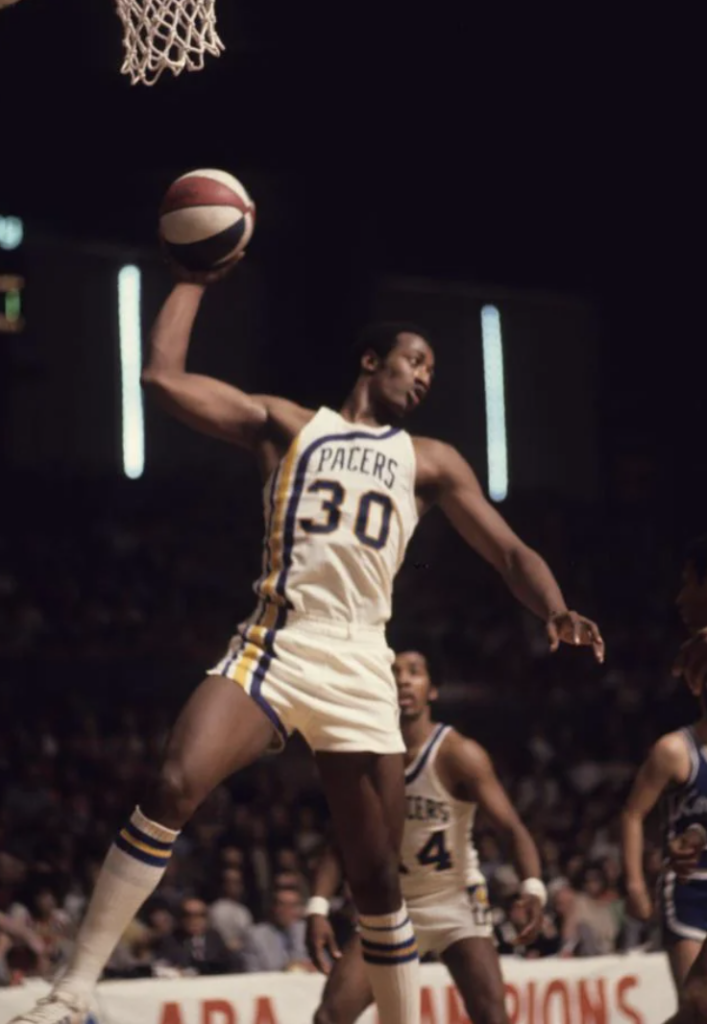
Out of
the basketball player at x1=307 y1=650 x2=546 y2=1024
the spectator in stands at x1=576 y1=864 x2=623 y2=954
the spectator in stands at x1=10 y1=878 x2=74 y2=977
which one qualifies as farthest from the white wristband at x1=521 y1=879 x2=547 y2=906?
the spectator in stands at x1=576 y1=864 x2=623 y2=954

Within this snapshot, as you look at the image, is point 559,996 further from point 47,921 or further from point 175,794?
point 175,794

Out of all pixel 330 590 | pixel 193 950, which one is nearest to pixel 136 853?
pixel 330 590

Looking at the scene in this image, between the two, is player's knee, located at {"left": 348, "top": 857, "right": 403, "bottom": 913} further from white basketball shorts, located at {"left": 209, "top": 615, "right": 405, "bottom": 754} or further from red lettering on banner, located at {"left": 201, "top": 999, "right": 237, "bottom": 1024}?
red lettering on banner, located at {"left": 201, "top": 999, "right": 237, "bottom": 1024}

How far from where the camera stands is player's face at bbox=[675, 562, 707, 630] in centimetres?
612

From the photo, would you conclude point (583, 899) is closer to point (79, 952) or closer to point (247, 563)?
point (247, 563)

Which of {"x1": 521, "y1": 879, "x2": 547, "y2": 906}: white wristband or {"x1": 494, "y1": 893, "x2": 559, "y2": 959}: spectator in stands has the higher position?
{"x1": 521, "y1": 879, "x2": 547, "y2": 906}: white wristband

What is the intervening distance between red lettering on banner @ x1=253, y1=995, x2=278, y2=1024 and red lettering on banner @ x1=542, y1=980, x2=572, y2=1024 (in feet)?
4.93

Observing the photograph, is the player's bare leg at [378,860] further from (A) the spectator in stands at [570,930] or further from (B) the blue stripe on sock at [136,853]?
(A) the spectator in stands at [570,930]

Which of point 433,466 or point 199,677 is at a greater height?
point 433,466

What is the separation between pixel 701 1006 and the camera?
472 centimetres

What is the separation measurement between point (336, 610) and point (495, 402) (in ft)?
57.4

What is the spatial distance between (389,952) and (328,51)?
11443mm

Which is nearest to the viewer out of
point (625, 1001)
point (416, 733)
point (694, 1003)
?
point (694, 1003)

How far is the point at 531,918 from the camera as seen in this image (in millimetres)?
6852
